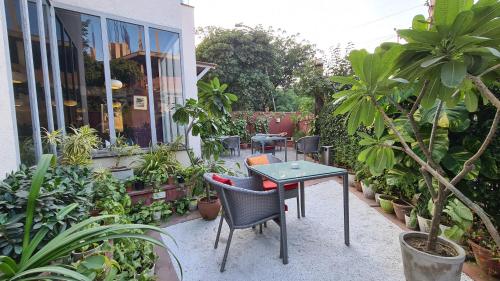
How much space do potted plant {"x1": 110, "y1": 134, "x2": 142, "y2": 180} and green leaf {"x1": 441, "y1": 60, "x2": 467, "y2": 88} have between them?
148 inches

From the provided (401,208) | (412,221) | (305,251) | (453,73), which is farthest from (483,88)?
(401,208)

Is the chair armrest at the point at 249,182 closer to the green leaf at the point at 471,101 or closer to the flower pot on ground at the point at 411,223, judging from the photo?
the flower pot on ground at the point at 411,223

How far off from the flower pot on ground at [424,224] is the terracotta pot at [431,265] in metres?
0.84

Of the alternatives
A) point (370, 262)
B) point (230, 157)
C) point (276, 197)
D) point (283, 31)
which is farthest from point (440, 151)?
point (283, 31)

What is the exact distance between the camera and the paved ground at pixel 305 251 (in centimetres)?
214

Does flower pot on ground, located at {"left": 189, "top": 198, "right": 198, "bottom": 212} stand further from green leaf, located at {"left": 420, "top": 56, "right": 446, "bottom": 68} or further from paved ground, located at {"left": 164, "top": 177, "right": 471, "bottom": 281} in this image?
green leaf, located at {"left": 420, "top": 56, "right": 446, "bottom": 68}

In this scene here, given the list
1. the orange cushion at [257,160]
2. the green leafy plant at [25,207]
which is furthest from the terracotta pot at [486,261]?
the green leafy plant at [25,207]

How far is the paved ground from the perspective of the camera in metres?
2.14

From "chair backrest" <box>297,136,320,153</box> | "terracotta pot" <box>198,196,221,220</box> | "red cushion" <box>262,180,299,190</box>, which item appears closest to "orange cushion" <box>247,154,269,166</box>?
"red cushion" <box>262,180,299,190</box>

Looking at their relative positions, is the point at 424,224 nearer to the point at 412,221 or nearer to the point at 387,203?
the point at 412,221

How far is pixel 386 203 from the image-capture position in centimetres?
339

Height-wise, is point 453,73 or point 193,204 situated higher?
point 453,73

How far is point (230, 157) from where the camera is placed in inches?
331

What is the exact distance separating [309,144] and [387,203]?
3.07m
